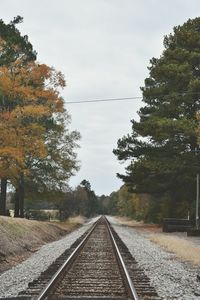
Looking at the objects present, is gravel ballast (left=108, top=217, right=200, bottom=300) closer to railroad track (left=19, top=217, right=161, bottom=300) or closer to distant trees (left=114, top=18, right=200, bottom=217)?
railroad track (left=19, top=217, right=161, bottom=300)

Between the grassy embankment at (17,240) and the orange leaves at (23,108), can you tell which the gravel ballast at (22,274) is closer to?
the grassy embankment at (17,240)

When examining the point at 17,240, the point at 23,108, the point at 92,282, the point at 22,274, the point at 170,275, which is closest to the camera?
the point at 92,282

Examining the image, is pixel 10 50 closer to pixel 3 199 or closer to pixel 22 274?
pixel 3 199

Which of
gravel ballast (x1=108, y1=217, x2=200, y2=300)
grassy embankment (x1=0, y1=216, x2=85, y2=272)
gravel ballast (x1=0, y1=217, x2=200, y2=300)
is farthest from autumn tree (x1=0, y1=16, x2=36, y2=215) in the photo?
gravel ballast (x1=108, y1=217, x2=200, y2=300)

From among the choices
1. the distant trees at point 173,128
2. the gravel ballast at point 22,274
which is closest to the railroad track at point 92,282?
the gravel ballast at point 22,274

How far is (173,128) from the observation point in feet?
127

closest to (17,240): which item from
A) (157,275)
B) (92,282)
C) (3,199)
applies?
(157,275)

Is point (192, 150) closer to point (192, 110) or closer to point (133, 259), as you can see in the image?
point (192, 110)

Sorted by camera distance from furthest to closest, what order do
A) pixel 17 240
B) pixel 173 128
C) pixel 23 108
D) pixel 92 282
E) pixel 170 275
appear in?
1. pixel 173 128
2. pixel 23 108
3. pixel 17 240
4. pixel 170 275
5. pixel 92 282

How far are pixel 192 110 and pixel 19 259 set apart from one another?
2659 cm

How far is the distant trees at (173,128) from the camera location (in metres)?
39.7

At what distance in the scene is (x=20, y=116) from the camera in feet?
106

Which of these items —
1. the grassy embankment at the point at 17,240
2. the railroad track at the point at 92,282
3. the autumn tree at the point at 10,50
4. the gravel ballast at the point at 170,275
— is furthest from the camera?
the autumn tree at the point at 10,50

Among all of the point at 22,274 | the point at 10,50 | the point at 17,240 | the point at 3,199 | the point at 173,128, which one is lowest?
the point at 22,274
